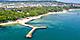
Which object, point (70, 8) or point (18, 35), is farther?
point (70, 8)

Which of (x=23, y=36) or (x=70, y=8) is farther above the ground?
(x=23, y=36)

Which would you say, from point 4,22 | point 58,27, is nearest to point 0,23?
point 4,22

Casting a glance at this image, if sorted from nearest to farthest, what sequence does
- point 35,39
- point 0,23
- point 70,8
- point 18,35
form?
point 35,39 → point 18,35 → point 0,23 → point 70,8

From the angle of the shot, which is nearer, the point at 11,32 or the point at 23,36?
the point at 23,36

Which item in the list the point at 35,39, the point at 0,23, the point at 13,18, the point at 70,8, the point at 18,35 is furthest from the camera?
the point at 70,8

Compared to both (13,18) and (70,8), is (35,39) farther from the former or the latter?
(70,8)

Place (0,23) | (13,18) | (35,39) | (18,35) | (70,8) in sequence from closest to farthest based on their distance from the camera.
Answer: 1. (35,39)
2. (18,35)
3. (0,23)
4. (13,18)
5. (70,8)

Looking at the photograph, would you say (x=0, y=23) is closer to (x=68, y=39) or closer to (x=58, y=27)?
(x=58, y=27)

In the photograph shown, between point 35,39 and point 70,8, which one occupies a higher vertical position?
point 35,39

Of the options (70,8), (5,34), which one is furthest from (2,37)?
(70,8)
